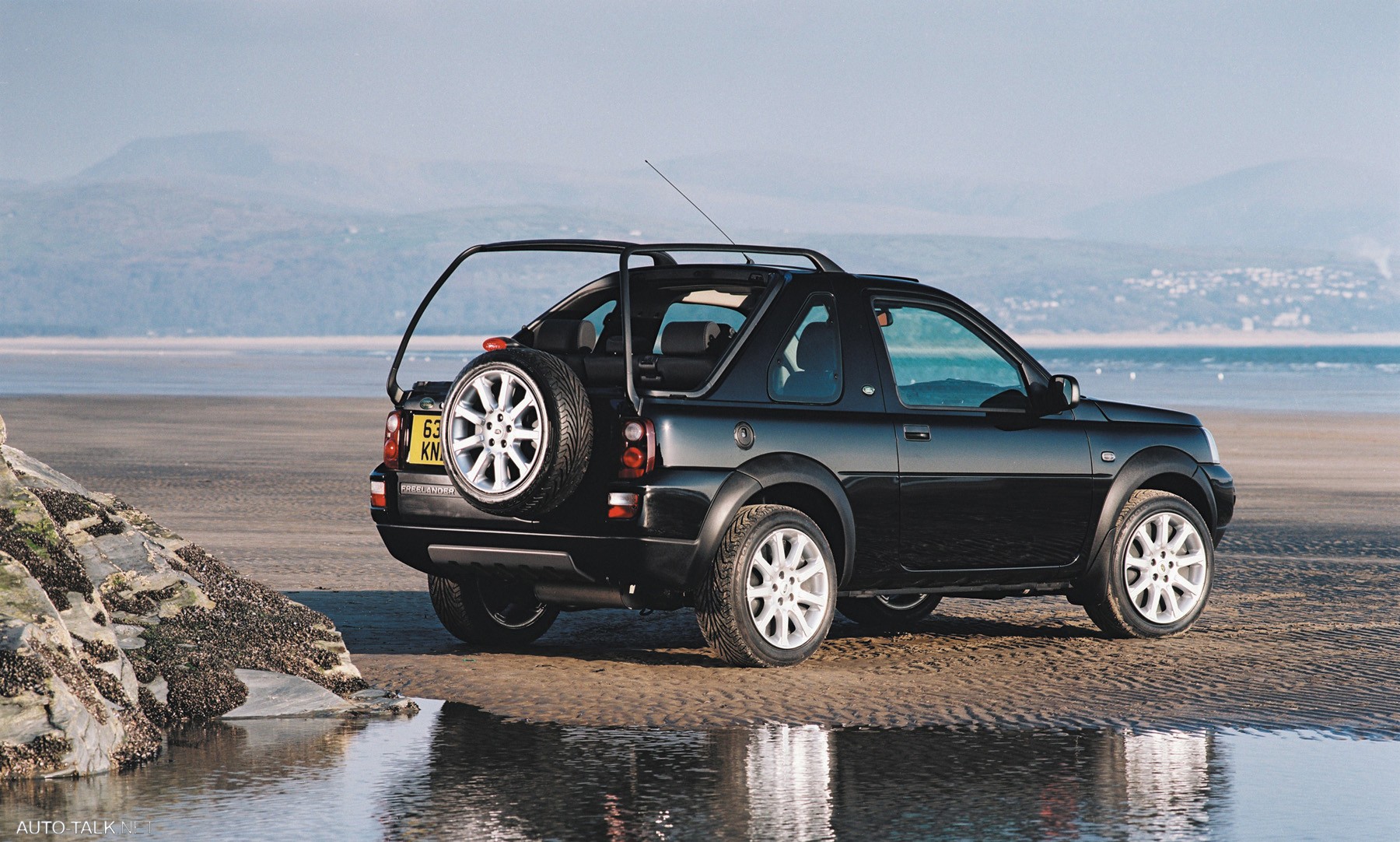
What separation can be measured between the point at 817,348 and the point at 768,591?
1240 mm

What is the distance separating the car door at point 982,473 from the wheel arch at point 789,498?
13.8 inches

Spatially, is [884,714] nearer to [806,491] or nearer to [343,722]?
[806,491]

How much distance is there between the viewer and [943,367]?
78500 millimetres

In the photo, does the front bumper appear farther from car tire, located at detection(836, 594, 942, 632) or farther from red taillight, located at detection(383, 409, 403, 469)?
red taillight, located at detection(383, 409, 403, 469)

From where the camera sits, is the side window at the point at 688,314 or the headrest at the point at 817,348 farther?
the side window at the point at 688,314

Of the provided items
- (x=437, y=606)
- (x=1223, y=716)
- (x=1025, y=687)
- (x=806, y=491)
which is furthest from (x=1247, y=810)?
(x=437, y=606)

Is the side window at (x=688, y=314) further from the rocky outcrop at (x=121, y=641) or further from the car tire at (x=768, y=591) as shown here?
the rocky outcrop at (x=121, y=641)

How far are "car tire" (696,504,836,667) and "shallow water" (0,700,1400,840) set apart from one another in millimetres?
1266

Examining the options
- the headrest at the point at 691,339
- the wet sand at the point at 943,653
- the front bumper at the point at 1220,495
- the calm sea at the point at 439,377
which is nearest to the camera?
the wet sand at the point at 943,653

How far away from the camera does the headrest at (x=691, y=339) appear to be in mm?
9188

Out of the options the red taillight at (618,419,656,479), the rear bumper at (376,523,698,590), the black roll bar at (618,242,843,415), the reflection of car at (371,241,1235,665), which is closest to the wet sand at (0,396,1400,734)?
the reflection of car at (371,241,1235,665)

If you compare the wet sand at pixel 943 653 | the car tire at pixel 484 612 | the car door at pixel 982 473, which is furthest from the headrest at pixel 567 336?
the wet sand at pixel 943 653

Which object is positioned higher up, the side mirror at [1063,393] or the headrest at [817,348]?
the headrest at [817,348]

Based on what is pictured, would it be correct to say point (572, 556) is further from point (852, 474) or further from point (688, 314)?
point (688, 314)
